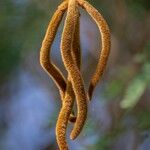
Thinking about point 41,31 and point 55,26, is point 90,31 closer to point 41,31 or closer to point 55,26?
point 41,31

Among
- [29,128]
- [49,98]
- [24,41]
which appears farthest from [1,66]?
[29,128]

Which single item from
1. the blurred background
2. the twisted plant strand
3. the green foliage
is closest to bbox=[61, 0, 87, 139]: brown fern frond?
the twisted plant strand

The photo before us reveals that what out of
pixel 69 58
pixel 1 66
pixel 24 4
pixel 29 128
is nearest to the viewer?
pixel 69 58

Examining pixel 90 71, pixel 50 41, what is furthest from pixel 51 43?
pixel 90 71

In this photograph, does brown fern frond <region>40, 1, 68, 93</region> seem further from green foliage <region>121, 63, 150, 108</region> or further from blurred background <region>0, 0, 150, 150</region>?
green foliage <region>121, 63, 150, 108</region>

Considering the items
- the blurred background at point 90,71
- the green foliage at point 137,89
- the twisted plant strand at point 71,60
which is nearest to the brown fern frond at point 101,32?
the twisted plant strand at point 71,60

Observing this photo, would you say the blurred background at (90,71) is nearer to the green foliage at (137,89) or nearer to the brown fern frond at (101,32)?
the green foliage at (137,89)
